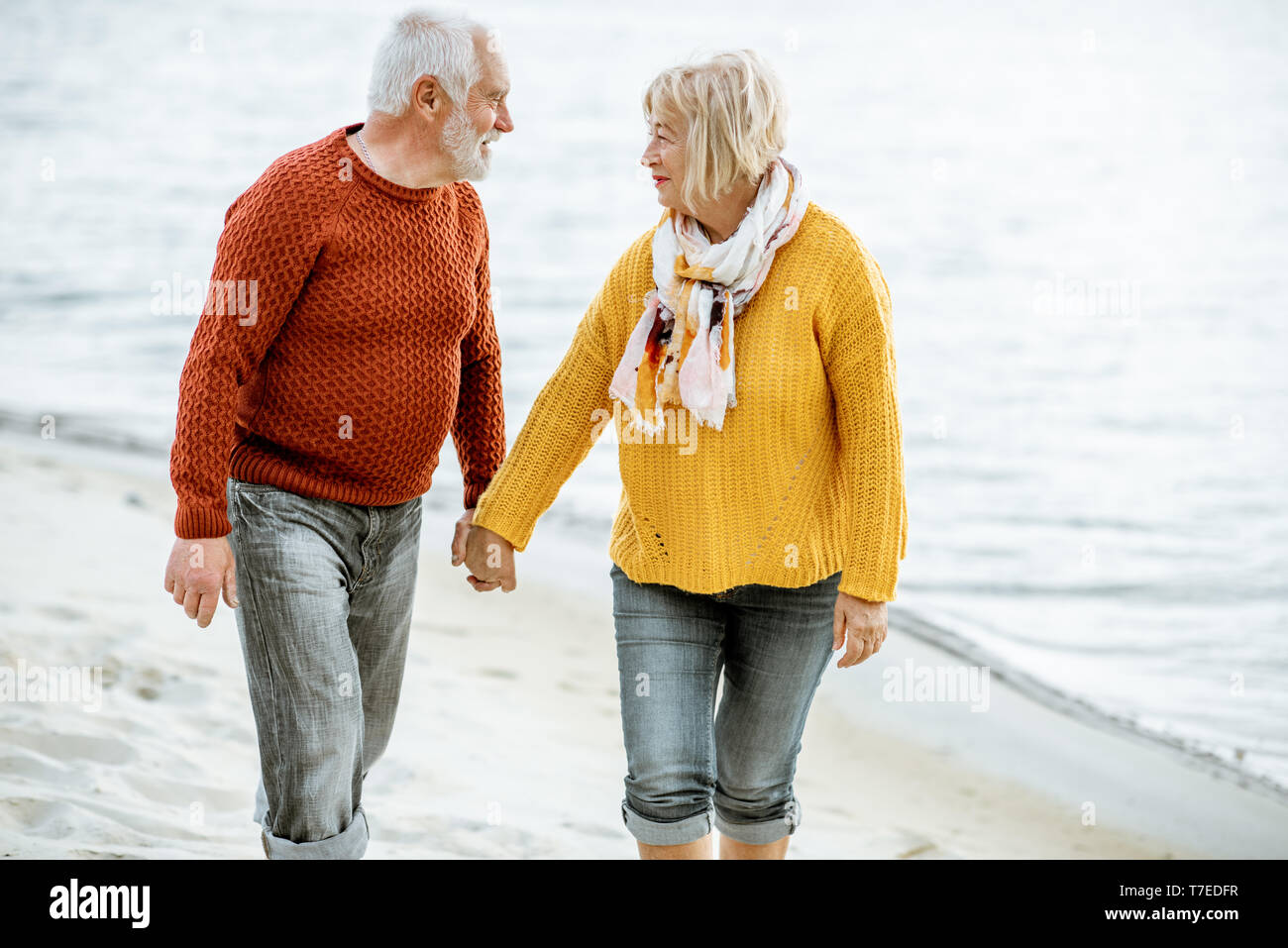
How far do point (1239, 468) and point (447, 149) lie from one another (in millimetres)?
6700

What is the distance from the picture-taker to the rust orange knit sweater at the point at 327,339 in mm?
2379

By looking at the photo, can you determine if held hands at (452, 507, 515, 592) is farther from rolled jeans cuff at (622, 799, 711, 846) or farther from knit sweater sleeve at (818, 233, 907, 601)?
knit sweater sleeve at (818, 233, 907, 601)

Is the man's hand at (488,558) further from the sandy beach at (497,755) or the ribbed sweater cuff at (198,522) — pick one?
the sandy beach at (497,755)

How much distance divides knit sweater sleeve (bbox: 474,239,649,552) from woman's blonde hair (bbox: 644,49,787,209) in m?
0.32

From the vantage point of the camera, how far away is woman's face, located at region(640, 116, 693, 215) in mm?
2463

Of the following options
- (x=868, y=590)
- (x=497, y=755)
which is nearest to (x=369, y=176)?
(x=868, y=590)

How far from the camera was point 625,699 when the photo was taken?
2.62 meters

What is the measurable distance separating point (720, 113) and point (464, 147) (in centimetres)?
48

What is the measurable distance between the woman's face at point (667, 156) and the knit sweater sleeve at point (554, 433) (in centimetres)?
23

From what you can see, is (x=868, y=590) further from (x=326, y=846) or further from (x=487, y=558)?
(x=326, y=846)

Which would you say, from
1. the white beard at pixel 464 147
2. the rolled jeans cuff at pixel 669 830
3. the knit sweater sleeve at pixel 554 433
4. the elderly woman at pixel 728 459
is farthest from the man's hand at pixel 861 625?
the white beard at pixel 464 147

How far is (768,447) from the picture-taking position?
8.37ft

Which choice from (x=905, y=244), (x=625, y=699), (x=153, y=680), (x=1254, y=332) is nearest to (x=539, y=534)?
(x=153, y=680)

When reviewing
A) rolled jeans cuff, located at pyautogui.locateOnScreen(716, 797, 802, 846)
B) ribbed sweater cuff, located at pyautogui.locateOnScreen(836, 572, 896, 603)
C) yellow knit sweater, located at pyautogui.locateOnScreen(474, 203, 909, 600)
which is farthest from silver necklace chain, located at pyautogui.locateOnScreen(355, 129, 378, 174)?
rolled jeans cuff, located at pyautogui.locateOnScreen(716, 797, 802, 846)
